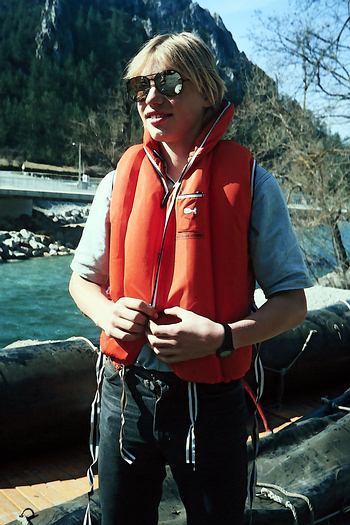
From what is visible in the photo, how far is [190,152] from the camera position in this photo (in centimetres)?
178

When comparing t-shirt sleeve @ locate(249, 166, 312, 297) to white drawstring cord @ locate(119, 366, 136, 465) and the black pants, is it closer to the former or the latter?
the black pants

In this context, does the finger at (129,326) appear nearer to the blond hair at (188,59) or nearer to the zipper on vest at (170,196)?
the zipper on vest at (170,196)

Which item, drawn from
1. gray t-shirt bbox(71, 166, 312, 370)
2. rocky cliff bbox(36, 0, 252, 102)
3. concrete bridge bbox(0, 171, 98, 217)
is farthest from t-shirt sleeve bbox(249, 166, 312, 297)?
rocky cliff bbox(36, 0, 252, 102)

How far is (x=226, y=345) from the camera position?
5.41 feet

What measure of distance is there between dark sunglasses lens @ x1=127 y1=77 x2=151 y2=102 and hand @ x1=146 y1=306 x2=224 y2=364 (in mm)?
600

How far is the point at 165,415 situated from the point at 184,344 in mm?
209

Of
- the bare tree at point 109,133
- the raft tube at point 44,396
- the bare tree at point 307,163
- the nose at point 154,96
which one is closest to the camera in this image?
the nose at point 154,96

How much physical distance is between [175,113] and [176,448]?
876 millimetres

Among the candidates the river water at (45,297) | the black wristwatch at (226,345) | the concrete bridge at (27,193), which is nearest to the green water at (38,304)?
the river water at (45,297)

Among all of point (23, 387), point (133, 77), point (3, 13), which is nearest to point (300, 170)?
point (23, 387)

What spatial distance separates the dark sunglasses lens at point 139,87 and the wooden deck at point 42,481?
224cm

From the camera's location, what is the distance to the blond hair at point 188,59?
1.70m

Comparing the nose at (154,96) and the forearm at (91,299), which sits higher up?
the nose at (154,96)

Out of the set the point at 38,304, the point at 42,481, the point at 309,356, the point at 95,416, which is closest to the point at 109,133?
the point at 38,304
